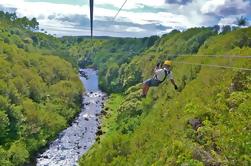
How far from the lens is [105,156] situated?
53.8 m

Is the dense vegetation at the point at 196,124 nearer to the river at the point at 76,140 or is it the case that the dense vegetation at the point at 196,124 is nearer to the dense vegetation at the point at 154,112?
the dense vegetation at the point at 154,112

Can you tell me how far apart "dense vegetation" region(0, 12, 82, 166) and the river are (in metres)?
1.78

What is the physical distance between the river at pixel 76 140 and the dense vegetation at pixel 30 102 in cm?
178

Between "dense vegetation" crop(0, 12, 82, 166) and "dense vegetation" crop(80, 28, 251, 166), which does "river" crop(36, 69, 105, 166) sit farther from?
"dense vegetation" crop(80, 28, 251, 166)

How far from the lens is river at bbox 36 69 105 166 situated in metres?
64.9

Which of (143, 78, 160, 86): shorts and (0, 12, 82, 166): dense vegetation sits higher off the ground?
(143, 78, 160, 86): shorts

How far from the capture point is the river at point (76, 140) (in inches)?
2554

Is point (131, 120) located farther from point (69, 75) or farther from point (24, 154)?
Answer: point (69, 75)

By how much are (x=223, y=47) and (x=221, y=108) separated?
27426 mm

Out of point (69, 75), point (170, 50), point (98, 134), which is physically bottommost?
point (98, 134)

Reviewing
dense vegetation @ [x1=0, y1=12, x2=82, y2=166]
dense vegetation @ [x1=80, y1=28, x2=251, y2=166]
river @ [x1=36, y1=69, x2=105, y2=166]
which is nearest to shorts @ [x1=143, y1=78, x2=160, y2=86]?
dense vegetation @ [x1=80, y1=28, x2=251, y2=166]

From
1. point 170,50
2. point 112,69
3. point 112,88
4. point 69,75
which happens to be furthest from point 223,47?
point 112,69

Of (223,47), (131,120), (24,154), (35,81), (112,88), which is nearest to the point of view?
(24,154)

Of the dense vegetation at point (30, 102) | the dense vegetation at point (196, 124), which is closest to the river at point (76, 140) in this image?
the dense vegetation at point (30, 102)
